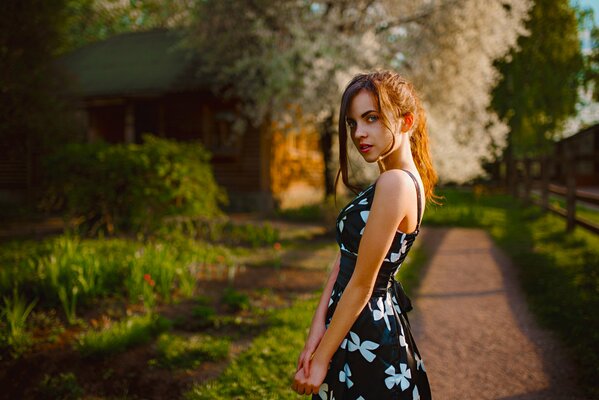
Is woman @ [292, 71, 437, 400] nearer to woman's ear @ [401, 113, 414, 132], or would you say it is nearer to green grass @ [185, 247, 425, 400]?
woman's ear @ [401, 113, 414, 132]

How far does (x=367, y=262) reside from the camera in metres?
1.40

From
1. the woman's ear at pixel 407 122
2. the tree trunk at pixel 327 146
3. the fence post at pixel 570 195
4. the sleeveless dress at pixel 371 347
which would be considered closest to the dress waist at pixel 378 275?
the sleeveless dress at pixel 371 347

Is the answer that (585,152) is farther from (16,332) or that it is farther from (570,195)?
(16,332)

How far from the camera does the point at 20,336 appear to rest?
132 inches

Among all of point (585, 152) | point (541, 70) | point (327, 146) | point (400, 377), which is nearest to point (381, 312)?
point (400, 377)

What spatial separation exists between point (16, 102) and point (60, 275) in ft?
10.3

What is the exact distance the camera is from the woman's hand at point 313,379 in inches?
57.8

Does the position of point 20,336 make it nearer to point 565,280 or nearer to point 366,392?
point 366,392

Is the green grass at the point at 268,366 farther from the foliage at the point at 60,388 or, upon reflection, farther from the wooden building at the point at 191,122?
the wooden building at the point at 191,122

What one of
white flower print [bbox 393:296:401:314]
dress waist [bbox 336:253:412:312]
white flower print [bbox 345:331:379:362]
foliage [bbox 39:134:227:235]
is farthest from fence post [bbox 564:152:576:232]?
white flower print [bbox 345:331:379:362]

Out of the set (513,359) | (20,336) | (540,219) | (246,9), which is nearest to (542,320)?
(513,359)

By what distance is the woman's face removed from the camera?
4.95 ft

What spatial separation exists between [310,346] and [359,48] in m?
9.91

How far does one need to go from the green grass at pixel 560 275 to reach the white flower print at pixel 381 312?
2.50 ft
